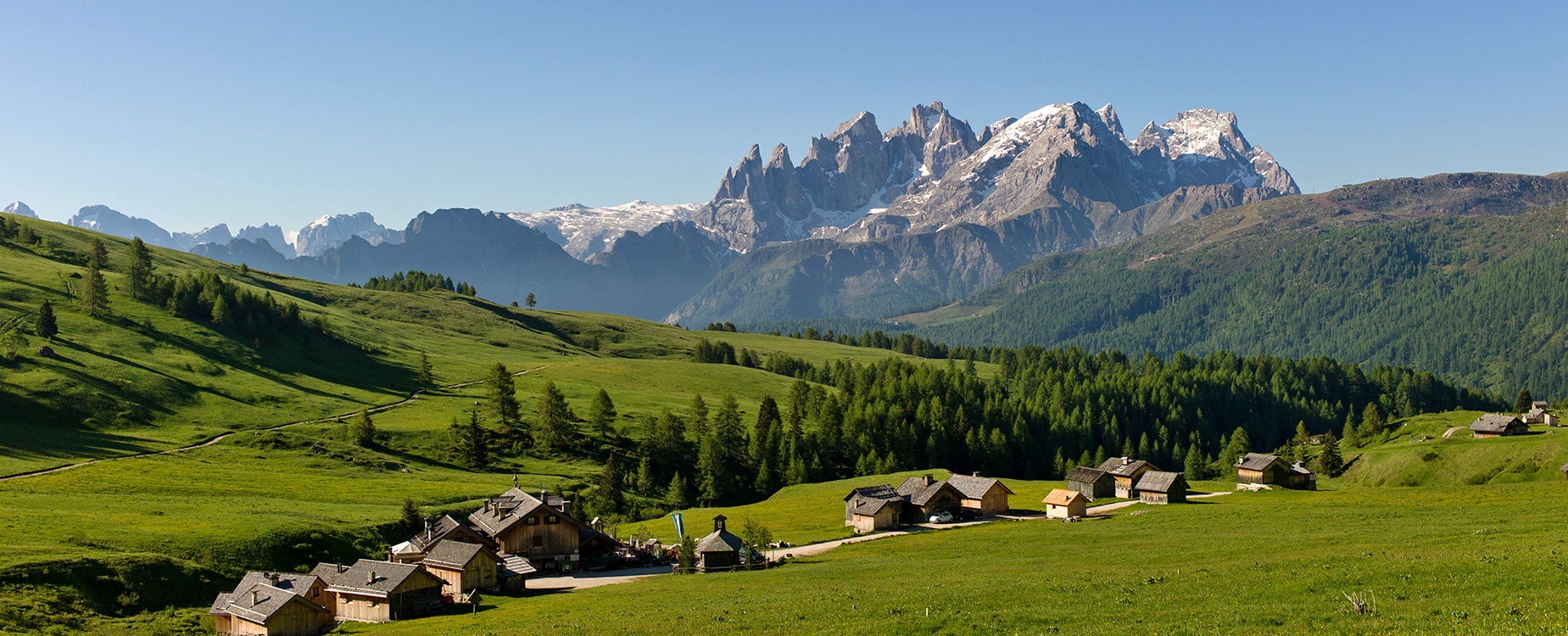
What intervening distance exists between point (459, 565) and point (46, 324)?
410ft

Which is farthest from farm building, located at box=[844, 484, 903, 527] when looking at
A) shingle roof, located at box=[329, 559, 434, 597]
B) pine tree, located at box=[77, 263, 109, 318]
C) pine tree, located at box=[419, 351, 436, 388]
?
pine tree, located at box=[77, 263, 109, 318]

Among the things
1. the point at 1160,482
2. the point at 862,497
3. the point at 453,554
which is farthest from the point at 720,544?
the point at 1160,482

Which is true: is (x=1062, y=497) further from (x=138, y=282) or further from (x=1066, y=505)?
(x=138, y=282)

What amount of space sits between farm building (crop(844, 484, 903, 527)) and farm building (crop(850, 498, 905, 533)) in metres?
0.18

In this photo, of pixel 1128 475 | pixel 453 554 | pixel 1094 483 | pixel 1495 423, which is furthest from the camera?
pixel 1495 423

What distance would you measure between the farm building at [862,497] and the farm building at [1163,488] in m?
31.6

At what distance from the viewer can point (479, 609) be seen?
218 ft

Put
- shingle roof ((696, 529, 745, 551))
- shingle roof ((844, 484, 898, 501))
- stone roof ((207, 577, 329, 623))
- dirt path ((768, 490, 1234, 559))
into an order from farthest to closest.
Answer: shingle roof ((844, 484, 898, 501)) < dirt path ((768, 490, 1234, 559)) < shingle roof ((696, 529, 745, 551)) < stone roof ((207, 577, 329, 623))

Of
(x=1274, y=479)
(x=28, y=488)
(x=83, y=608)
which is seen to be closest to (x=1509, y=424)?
(x=1274, y=479)

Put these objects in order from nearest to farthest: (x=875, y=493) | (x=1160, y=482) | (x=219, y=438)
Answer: (x=875, y=493) → (x=1160, y=482) → (x=219, y=438)

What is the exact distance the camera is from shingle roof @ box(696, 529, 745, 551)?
260 ft

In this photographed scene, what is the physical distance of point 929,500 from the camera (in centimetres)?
10825

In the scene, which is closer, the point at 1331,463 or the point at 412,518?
the point at 412,518

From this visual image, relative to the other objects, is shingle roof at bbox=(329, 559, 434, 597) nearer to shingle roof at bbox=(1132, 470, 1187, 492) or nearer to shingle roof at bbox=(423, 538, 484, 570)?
shingle roof at bbox=(423, 538, 484, 570)
